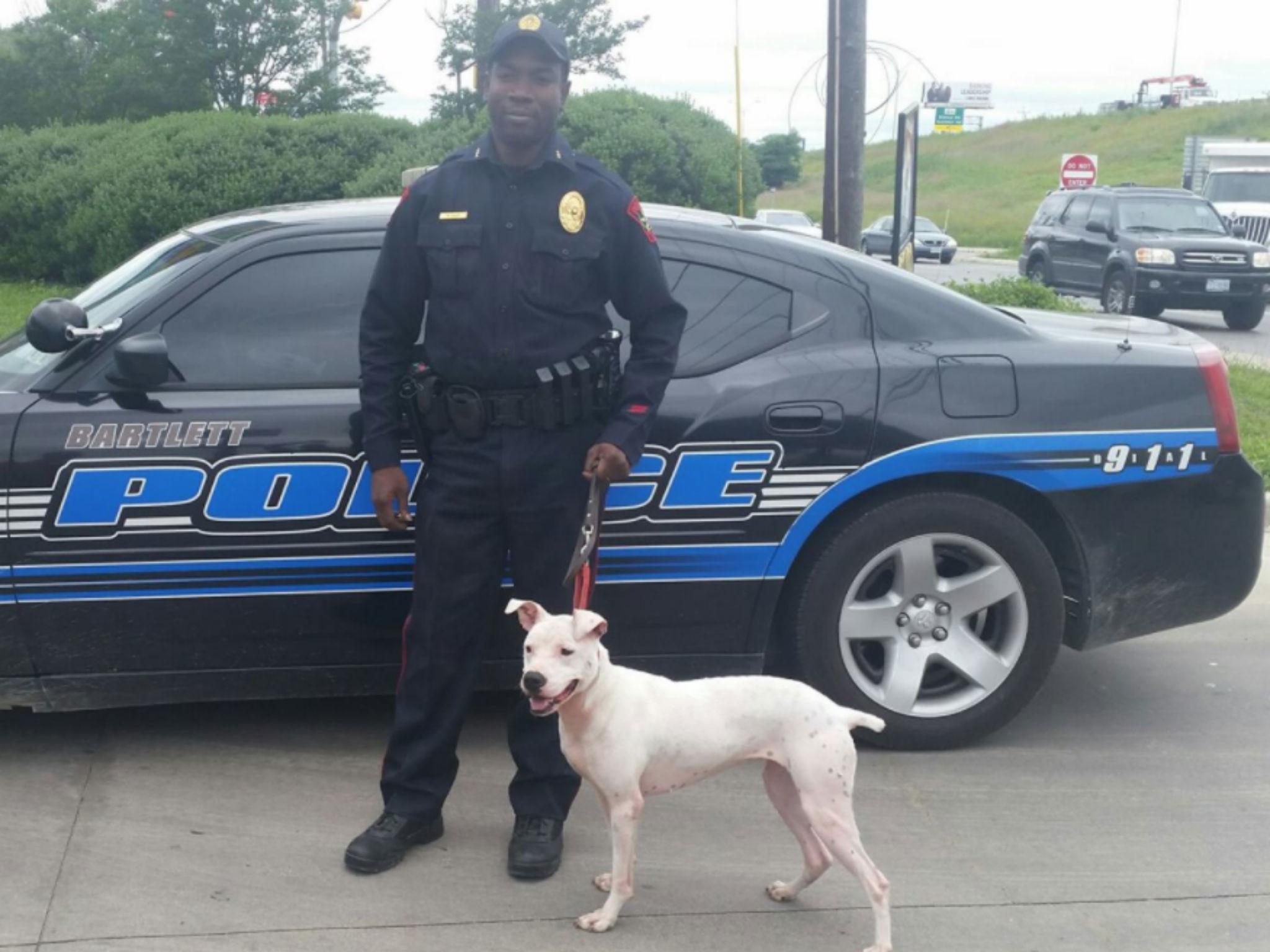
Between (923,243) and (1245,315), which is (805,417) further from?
(923,243)

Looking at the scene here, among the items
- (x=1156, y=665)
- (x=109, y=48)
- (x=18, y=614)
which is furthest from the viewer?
(x=109, y=48)

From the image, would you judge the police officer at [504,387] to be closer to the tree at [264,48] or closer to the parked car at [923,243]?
the tree at [264,48]

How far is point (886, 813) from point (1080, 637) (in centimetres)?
91

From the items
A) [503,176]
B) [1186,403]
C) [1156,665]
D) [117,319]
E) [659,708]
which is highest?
[503,176]

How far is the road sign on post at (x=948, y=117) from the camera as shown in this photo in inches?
2016

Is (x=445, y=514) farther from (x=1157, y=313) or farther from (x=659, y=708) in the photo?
(x=1157, y=313)

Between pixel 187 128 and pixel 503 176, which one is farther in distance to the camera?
pixel 187 128

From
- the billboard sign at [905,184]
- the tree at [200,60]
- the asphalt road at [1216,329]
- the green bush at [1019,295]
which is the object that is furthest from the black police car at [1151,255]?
the tree at [200,60]

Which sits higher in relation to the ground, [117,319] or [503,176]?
[503,176]

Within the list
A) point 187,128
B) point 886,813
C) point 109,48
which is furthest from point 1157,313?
point 886,813

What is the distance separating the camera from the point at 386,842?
3.65 meters

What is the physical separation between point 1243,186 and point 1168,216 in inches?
217

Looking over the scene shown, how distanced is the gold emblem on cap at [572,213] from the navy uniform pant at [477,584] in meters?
0.48

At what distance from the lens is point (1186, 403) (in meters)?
4.39
